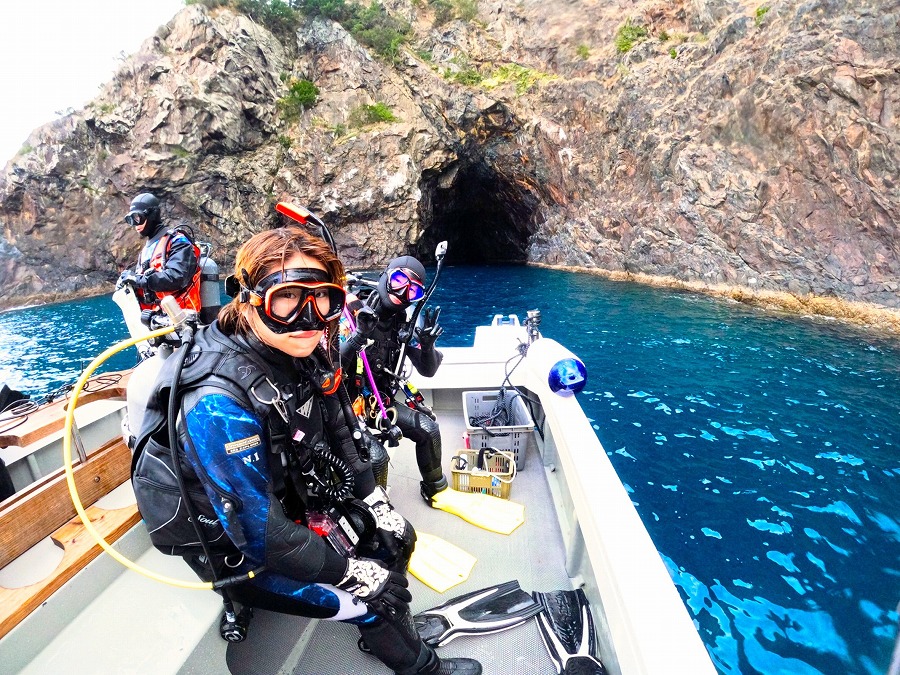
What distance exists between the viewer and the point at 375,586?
159 cm

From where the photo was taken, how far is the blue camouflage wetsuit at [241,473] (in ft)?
4.12

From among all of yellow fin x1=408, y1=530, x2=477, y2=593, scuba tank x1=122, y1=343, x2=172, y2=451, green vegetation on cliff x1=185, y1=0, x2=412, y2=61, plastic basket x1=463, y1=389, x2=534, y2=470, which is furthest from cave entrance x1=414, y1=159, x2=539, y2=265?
scuba tank x1=122, y1=343, x2=172, y2=451

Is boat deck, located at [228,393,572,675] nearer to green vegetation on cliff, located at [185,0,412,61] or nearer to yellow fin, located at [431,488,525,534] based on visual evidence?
yellow fin, located at [431,488,525,534]

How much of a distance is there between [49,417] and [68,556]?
1569mm

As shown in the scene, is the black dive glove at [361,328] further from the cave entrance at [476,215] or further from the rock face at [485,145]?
the cave entrance at [476,215]

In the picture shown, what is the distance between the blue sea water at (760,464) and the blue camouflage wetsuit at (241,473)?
285cm

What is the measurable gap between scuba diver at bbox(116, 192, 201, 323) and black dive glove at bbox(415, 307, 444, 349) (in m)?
2.00

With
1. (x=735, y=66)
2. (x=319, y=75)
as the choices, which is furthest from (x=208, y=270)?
(x=319, y=75)

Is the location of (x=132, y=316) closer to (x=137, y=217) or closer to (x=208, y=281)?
(x=208, y=281)

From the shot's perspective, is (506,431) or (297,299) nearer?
(297,299)

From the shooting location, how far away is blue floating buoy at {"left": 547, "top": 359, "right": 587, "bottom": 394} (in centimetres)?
280

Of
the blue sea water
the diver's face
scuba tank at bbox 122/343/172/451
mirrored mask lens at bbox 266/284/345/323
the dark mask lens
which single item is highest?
the dark mask lens

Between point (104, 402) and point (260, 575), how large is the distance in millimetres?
2380

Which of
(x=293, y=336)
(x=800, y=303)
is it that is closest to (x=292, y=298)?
(x=293, y=336)
